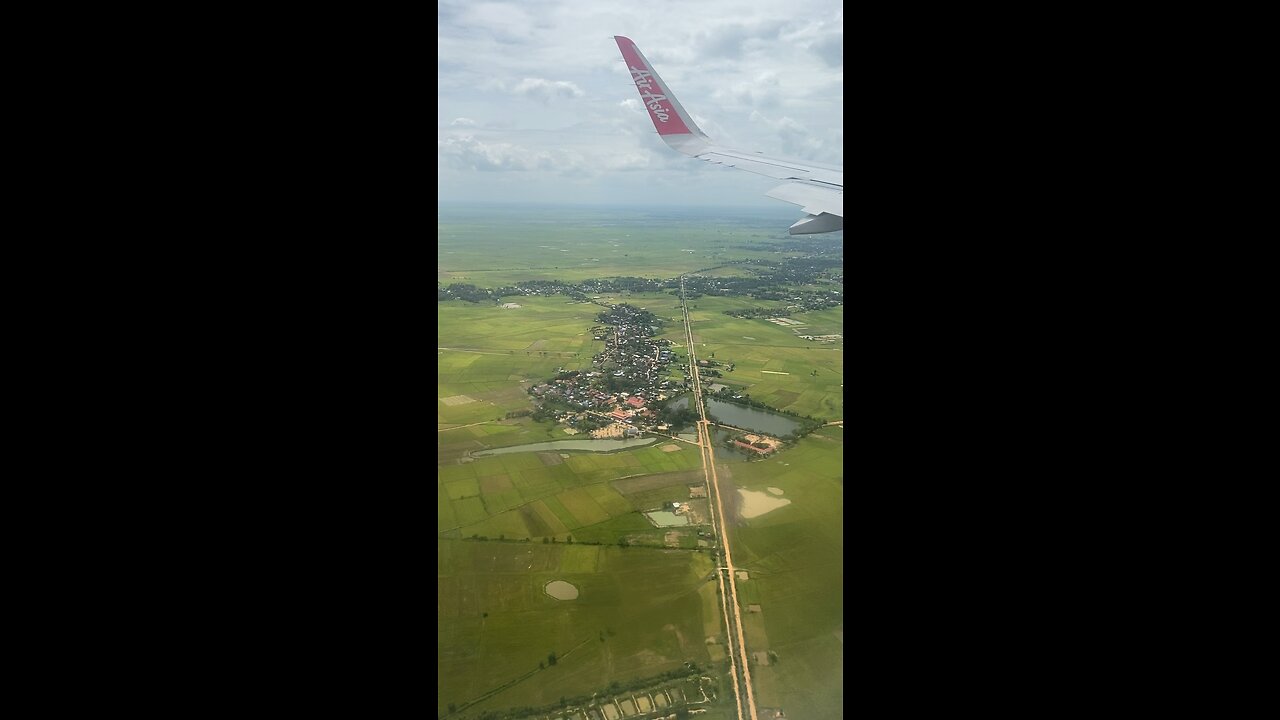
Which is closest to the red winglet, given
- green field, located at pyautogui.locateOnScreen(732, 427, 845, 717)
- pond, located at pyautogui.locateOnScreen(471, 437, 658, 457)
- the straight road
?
the straight road

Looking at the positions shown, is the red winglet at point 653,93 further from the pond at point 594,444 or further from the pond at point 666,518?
the pond at point 666,518

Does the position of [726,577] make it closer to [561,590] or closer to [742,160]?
[561,590]

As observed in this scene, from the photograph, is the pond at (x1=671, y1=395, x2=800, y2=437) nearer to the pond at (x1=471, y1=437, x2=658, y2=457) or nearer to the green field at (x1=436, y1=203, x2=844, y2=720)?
the green field at (x1=436, y1=203, x2=844, y2=720)

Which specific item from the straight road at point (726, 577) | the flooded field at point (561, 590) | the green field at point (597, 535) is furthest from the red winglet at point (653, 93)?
the flooded field at point (561, 590)

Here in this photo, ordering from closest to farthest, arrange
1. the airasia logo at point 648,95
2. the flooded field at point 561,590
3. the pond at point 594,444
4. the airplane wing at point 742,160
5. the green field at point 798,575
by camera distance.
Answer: the airplane wing at point 742,160 → the green field at point 798,575 → the flooded field at point 561,590 → the airasia logo at point 648,95 → the pond at point 594,444

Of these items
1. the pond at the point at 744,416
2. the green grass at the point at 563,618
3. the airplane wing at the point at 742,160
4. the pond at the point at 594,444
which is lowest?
the green grass at the point at 563,618

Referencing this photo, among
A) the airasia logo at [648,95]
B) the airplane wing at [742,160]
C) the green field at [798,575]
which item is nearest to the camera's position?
the airplane wing at [742,160]
